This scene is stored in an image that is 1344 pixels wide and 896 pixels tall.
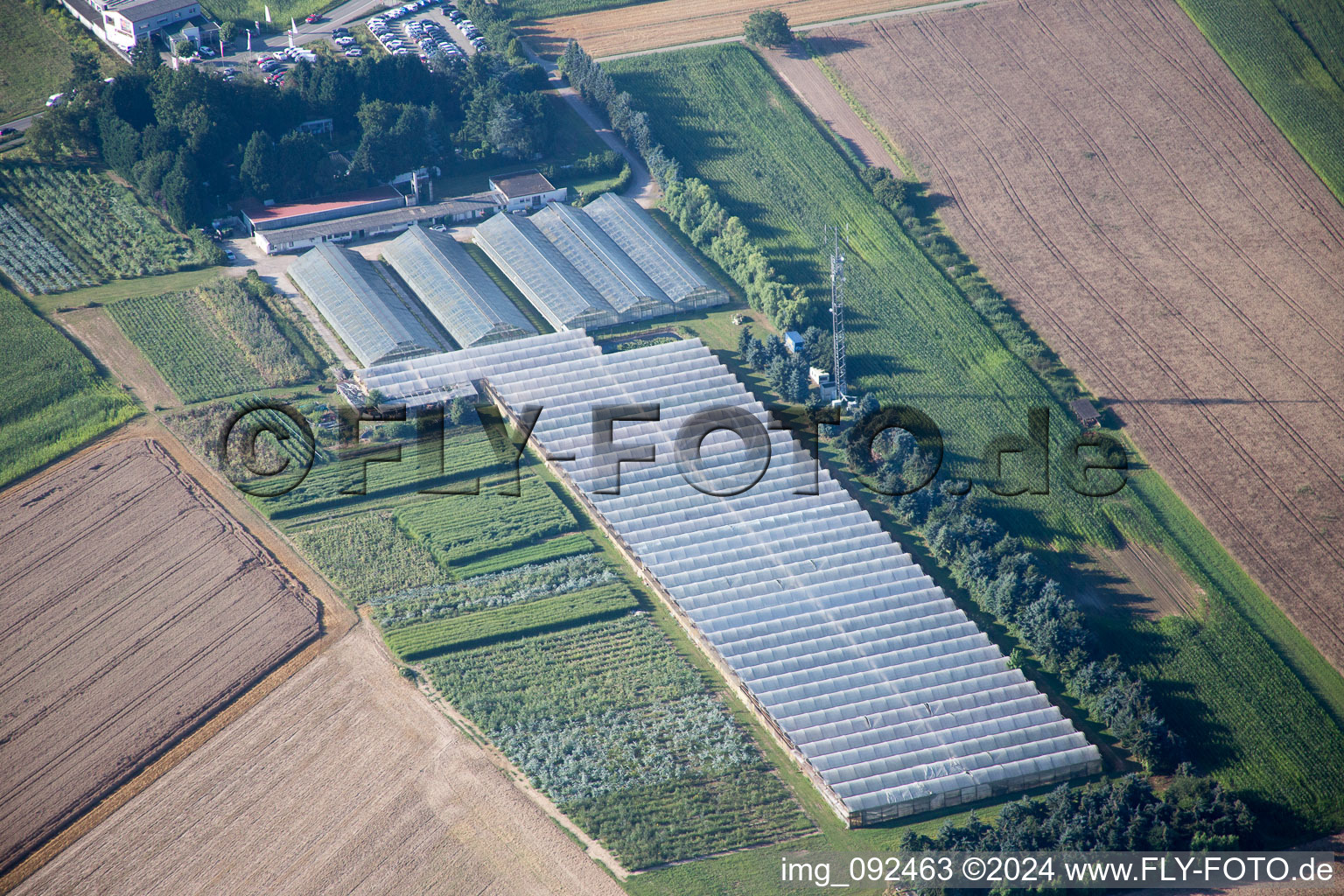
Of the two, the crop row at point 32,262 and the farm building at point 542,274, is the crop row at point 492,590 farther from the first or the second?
the crop row at point 32,262

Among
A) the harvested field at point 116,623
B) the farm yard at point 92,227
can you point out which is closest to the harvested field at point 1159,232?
the harvested field at point 116,623

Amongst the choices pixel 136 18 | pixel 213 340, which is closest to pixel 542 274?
pixel 213 340

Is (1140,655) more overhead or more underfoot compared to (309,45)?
more underfoot

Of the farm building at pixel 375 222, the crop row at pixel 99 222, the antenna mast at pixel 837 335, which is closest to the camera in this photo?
the antenna mast at pixel 837 335

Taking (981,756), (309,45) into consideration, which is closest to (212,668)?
(981,756)

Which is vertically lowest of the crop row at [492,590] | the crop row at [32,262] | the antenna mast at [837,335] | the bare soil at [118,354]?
the crop row at [492,590]

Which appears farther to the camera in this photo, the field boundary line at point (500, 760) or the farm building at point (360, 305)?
the farm building at point (360, 305)

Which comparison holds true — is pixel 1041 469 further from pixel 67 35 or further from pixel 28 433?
pixel 67 35
